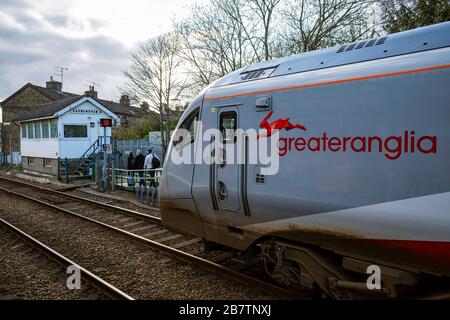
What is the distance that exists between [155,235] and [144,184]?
240 inches

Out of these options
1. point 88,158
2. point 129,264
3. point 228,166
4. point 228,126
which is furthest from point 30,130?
point 228,166

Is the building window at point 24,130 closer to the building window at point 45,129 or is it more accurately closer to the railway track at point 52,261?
the building window at point 45,129

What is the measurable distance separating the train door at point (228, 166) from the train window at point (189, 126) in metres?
0.67

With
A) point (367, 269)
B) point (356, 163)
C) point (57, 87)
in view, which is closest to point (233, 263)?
point (367, 269)

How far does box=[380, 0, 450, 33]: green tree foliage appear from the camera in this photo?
11.6m

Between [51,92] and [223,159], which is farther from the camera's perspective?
[51,92]

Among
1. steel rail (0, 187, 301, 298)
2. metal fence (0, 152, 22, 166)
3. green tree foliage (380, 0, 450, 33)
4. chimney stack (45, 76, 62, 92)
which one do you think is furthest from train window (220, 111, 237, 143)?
chimney stack (45, 76, 62, 92)

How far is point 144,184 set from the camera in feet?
47.9

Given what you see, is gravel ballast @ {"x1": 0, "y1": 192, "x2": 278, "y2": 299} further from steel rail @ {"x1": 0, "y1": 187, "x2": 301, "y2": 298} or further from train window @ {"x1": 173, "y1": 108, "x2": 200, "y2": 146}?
train window @ {"x1": 173, "y1": 108, "x2": 200, "y2": 146}

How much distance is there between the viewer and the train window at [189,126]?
19.9ft

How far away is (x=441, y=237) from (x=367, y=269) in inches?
36.6

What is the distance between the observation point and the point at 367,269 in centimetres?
395

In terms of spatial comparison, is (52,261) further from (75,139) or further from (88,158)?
(75,139)

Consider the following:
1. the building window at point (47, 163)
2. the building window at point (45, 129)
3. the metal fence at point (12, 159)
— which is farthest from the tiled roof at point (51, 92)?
the building window at point (47, 163)
